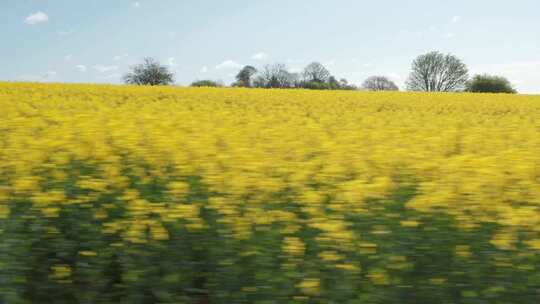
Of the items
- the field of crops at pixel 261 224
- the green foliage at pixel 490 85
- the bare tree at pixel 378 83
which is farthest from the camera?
the bare tree at pixel 378 83

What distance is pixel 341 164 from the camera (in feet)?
9.70

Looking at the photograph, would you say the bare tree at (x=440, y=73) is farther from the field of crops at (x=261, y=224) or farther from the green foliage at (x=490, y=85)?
the field of crops at (x=261, y=224)

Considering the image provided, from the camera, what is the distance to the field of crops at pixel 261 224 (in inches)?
85.5

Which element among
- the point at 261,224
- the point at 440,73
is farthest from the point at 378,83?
the point at 261,224

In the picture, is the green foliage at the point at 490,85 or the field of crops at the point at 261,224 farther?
the green foliage at the point at 490,85

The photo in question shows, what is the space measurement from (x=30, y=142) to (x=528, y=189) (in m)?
2.72

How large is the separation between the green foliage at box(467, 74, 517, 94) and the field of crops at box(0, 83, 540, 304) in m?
37.4

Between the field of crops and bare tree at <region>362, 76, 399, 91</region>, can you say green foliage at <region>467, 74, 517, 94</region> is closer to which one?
bare tree at <region>362, 76, 399, 91</region>

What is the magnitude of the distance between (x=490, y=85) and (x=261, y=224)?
39.4 m

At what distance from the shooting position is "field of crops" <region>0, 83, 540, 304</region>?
2.17m

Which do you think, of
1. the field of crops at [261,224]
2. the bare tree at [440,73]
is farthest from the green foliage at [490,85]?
the field of crops at [261,224]

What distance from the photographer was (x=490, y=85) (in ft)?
126

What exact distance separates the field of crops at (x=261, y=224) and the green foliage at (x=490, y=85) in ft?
123

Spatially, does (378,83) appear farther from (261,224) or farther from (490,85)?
(261,224)
